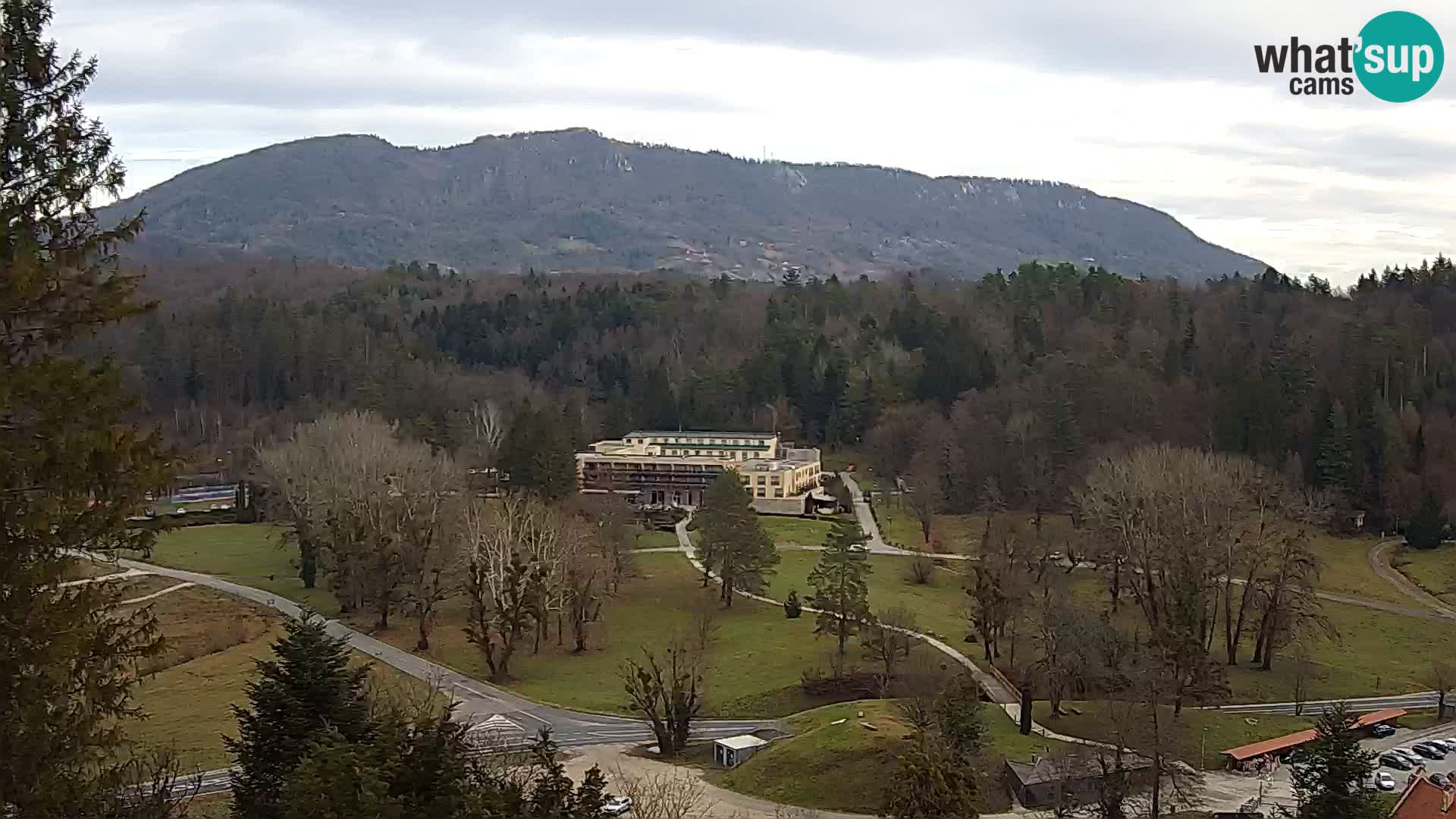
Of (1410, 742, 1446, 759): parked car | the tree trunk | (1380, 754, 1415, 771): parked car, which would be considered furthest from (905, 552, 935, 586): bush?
(1380, 754, 1415, 771): parked car

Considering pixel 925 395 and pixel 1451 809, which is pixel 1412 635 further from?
pixel 925 395

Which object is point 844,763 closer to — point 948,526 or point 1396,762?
point 1396,762

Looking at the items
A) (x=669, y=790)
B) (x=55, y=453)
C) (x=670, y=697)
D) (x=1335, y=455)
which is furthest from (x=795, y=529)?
(x=55, y=453)

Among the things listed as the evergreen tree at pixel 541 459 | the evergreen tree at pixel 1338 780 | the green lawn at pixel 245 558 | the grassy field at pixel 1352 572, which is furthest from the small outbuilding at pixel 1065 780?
the evergreen tree at pixel 541 459

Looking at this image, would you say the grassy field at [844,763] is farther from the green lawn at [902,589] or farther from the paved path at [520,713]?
the green lawn at [902,589]

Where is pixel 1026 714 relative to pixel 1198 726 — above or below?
above

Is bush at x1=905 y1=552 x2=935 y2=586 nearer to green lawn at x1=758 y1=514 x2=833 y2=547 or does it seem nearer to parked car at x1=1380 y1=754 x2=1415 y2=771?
green lawn at x1=758 y1=514 x2=833 y2=547
